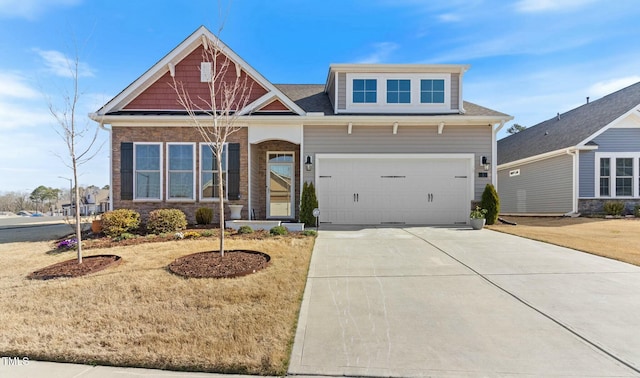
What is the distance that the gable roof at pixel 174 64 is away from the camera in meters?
10.8

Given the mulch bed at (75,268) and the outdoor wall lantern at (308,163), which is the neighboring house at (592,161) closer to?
the outdoor wall lantern at (308,163)

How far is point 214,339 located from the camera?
10.2ft

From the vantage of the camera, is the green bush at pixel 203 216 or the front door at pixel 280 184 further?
the front door at pixel 280 184

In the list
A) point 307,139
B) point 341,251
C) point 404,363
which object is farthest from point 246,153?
point 404,363

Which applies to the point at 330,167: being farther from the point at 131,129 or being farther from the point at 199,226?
the point at 131,129

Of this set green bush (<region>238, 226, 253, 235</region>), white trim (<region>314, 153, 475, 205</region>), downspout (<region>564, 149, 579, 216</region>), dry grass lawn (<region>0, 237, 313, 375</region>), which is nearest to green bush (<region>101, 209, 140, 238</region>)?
dry grass lawn (<region>0, 237, 313, 375</region>)

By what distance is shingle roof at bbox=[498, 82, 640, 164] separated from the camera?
14609 mm

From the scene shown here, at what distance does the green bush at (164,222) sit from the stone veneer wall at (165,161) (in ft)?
4.29

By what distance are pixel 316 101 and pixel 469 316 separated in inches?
437

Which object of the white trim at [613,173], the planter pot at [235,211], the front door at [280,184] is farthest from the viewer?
the white trim at [613,173]

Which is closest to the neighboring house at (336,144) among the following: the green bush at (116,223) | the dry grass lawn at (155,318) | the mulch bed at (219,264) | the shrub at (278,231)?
the green bush at (116,223)

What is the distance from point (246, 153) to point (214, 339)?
843 centimetres

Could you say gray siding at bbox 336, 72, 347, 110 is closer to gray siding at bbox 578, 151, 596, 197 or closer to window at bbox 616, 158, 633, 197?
gray siding at bbox 578, 151, 596, 197

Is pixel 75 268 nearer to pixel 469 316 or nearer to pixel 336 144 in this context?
pixel 469 316
